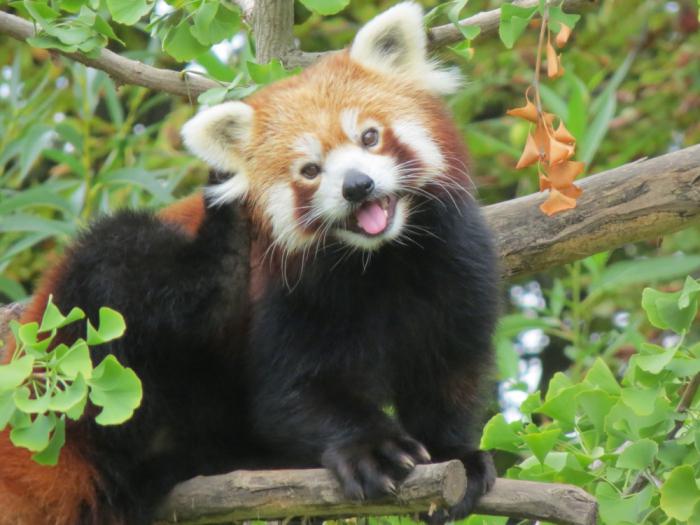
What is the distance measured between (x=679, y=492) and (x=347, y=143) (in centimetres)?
112

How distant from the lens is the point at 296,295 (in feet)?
9.78

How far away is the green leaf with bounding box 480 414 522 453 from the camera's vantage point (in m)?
2.87

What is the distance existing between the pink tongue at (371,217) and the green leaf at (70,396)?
1.03 metres

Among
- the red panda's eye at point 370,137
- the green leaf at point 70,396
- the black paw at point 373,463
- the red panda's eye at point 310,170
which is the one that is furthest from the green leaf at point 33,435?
the red panda's eye at point 370,137

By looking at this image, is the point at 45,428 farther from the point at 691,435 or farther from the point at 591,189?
the point at 591,189

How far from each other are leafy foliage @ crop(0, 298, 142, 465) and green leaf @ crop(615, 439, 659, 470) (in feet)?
3.37

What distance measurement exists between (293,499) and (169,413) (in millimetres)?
527

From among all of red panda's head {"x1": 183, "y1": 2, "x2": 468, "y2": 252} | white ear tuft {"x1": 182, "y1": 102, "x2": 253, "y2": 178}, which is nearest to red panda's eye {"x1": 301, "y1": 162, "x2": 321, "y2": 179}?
red panda's head {"x1": 183, "y1": 2, "x2": 468, "y2": 252}

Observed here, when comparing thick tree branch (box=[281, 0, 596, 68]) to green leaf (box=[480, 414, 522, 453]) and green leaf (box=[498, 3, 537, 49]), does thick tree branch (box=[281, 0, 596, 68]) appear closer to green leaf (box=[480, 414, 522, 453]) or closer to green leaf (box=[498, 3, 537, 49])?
green leaf (box=[498, 3, 537, 49])

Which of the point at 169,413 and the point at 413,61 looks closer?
the point at 169,413

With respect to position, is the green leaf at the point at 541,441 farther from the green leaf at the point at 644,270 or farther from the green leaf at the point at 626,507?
the green leaf at the point at 644,270

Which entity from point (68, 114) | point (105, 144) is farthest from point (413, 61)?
point (68, 114)

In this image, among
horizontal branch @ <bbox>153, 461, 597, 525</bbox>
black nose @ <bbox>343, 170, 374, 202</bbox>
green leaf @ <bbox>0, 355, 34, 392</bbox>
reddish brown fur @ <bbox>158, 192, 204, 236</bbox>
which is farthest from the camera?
reddish brown fur @ <bbox>158, 192, 204, 236</bbox>

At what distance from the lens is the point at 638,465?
8.28 ft
